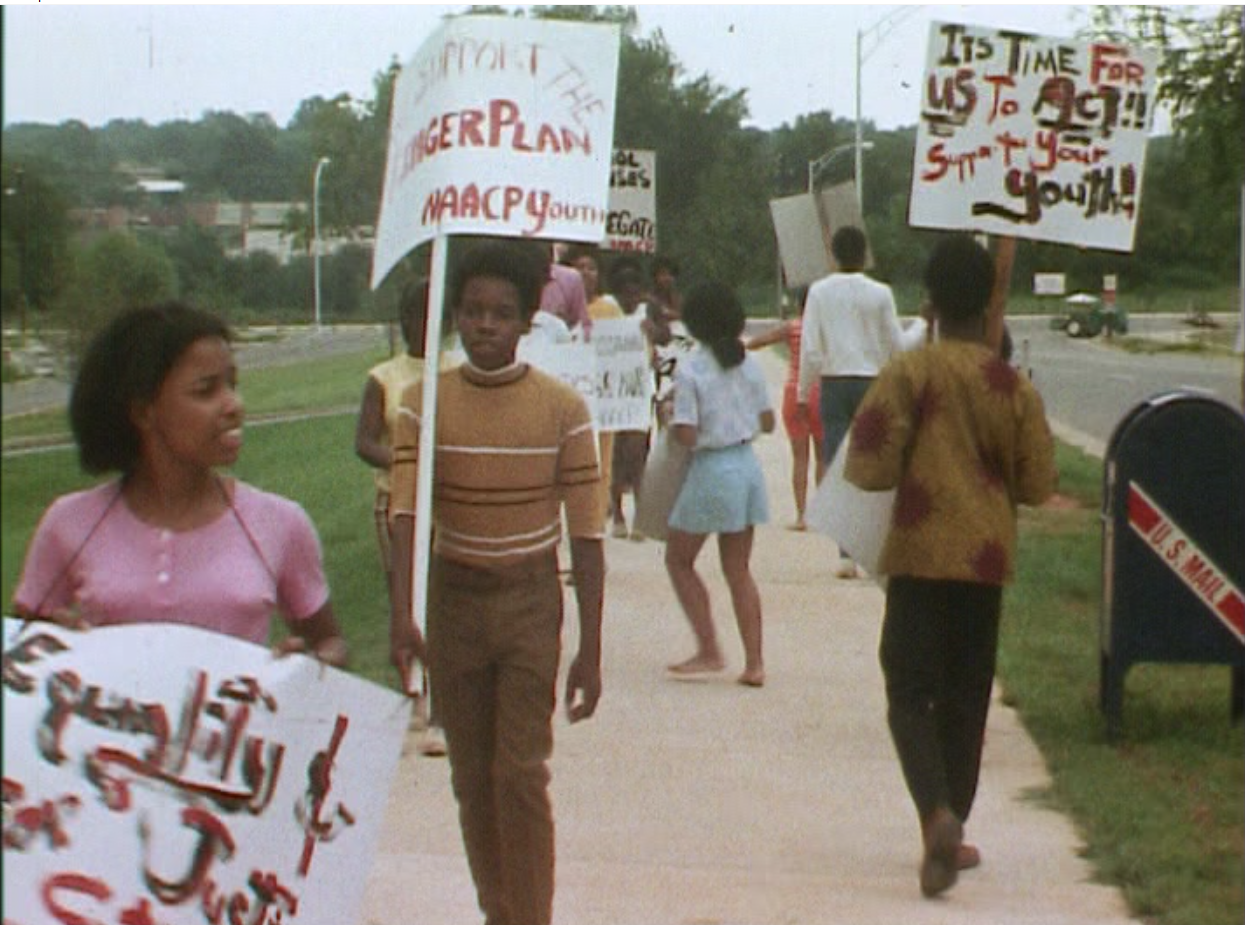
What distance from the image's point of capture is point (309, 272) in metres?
7.21

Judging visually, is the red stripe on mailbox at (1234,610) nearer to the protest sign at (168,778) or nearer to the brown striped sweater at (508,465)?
the brown striped sweater at (508,465)

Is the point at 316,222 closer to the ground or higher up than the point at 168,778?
higher up

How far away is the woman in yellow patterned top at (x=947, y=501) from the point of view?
248 inches

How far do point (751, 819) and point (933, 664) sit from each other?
1.05m

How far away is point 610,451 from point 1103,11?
3.05 meters

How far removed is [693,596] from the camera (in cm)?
929

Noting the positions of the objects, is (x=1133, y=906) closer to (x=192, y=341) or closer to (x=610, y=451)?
(x=192, y=341)

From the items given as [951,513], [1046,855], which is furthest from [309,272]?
[1046,855]

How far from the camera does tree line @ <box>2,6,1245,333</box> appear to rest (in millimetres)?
4391

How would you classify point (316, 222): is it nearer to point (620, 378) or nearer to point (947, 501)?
A: point (947, 501)

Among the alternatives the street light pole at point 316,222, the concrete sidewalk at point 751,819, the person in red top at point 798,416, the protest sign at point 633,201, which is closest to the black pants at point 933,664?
the concrete sidewalk at point 751,819

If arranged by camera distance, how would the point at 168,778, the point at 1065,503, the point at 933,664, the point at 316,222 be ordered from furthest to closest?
the point at 1065,503 → the point at 316,222 → the point at 933,664 → the point at 168,778

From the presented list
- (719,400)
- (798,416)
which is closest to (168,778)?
(719,400)

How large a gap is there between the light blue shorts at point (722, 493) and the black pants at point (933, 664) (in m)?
2.36
